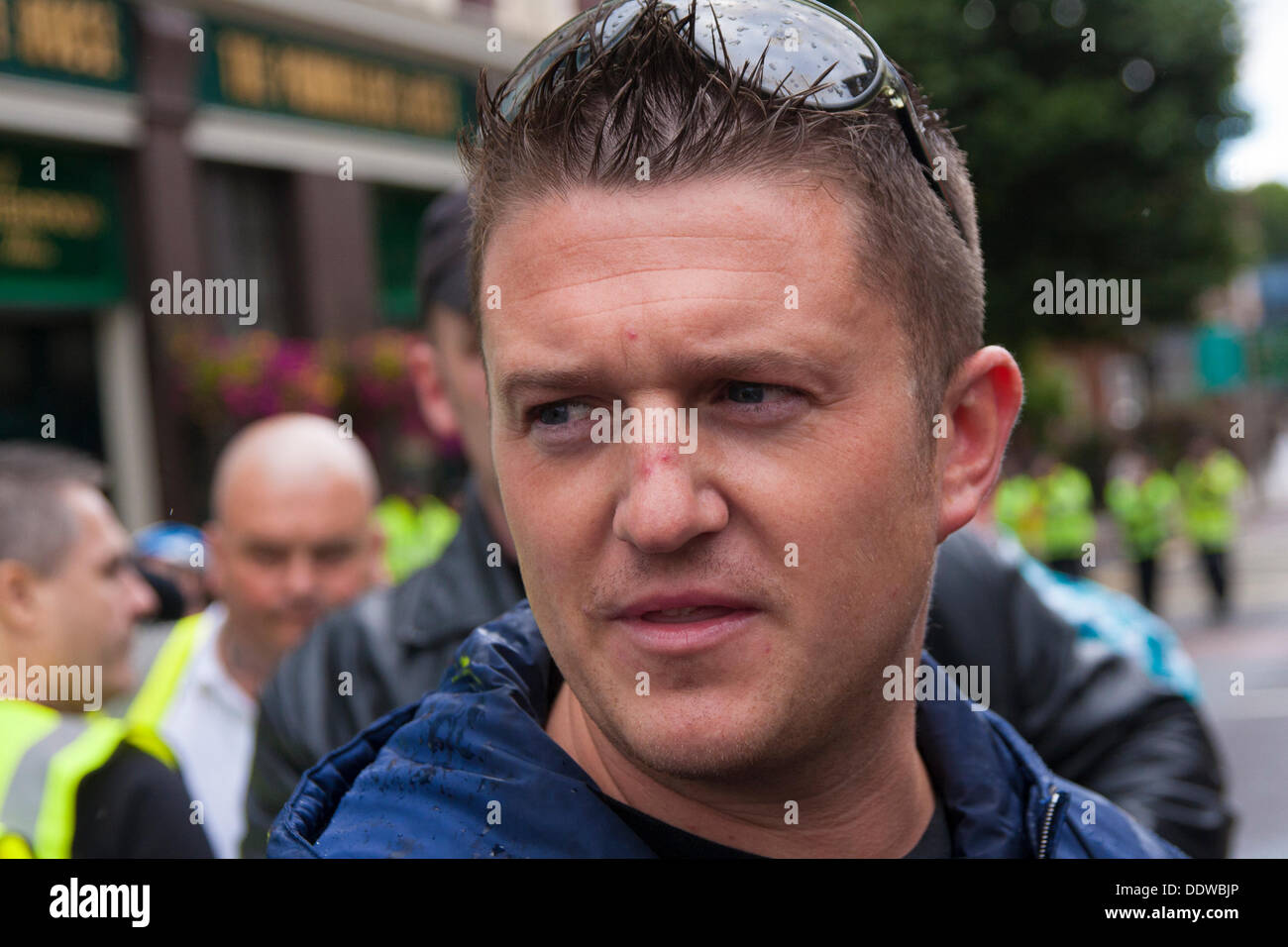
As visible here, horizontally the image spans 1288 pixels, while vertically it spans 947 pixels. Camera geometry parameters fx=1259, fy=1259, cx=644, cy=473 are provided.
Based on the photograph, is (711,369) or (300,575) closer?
(711,369)

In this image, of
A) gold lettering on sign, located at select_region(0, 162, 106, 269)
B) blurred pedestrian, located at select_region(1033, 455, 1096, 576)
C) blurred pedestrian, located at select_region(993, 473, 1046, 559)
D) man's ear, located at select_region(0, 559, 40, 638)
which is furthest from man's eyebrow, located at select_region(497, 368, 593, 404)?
blurred pedestrian, located at select_region(1033, 455, 1096, 576)

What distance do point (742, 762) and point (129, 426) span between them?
379 inches

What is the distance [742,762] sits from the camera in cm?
120

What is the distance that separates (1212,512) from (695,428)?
47.0 feet

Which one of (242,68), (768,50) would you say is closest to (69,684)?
(768,50)

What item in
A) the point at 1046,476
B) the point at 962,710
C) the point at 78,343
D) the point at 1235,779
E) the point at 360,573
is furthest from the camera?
the point at 1046,476

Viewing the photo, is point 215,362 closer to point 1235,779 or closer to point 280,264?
point 280,264

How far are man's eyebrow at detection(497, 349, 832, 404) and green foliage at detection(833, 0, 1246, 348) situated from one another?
50.8 inches

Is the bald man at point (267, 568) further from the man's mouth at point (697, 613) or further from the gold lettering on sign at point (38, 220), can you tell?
the gold lettering on sign at point (38, 220)

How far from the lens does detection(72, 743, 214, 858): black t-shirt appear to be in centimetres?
205

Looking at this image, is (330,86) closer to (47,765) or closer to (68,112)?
(68,112)

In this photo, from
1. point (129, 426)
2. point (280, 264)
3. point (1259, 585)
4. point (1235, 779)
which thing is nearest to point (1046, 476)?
point (1259, 585)

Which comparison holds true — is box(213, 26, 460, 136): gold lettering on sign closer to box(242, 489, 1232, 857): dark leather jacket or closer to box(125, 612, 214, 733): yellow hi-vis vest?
box(125, 612, 214, 733): yellow hi-vis vest

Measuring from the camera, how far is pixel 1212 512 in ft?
46.2
